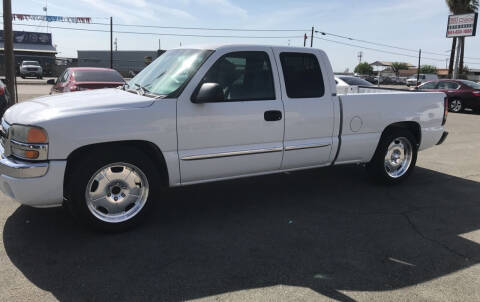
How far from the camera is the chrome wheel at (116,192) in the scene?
401cm

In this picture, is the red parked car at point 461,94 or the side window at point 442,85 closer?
the red parked car at point 461,94

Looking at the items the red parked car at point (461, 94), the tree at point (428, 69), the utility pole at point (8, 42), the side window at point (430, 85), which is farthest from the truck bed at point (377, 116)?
the tree at point (428, 69)

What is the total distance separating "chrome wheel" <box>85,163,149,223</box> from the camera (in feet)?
13.1

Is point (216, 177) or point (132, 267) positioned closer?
point (132, 267)

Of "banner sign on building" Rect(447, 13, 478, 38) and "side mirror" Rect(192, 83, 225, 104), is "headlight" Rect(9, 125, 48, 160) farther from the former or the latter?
"banner sign on building" Rect(447, 13, 478, 38)

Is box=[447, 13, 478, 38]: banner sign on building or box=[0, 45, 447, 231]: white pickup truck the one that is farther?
Answer: box=[447, 13, 478, 38]: banner sign on building

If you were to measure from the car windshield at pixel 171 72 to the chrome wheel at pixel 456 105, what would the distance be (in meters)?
17.0

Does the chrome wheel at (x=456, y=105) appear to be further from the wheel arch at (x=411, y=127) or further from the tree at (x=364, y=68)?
the tree at (x=364, y=68)

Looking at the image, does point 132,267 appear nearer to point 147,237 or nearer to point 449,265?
point 147,237

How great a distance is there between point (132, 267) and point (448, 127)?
40.5 feet

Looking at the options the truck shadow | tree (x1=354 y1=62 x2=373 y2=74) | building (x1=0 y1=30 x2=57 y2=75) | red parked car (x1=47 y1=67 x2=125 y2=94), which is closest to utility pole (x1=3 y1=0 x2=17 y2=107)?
red parked car (x1=47 y1=67 x2=125 y2=94)

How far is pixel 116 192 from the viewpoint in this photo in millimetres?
4125

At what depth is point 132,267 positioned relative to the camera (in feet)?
11.5

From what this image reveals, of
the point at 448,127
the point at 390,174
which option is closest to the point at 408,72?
the point at 448,127
